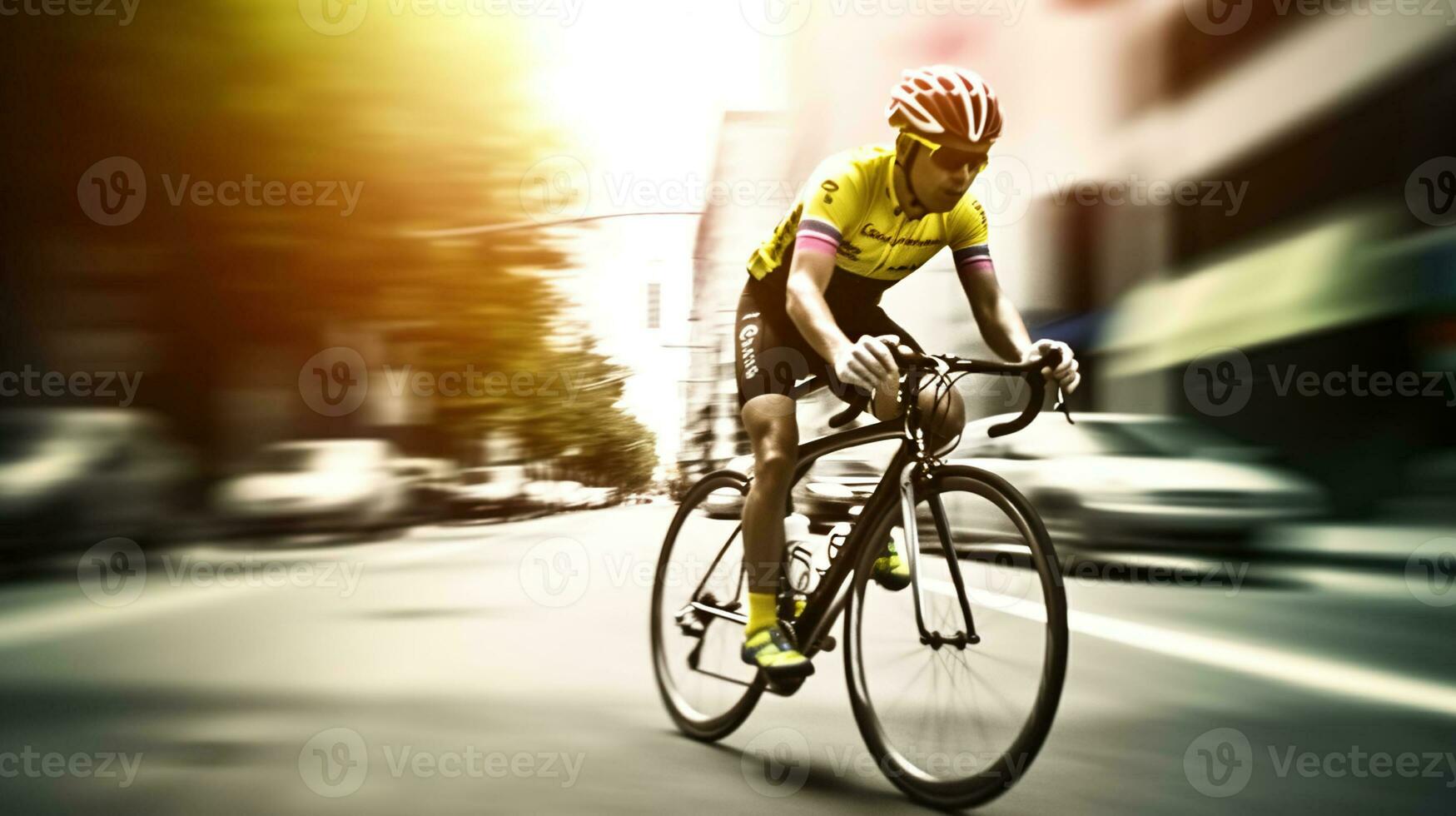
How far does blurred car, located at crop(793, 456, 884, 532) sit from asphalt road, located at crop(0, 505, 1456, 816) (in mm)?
783

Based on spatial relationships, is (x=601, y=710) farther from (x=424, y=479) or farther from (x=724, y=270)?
(x=724, y=270)

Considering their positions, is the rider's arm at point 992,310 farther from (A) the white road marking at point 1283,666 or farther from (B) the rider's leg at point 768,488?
(A) the white road marking at point 1283,666

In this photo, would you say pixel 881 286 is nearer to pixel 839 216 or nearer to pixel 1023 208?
pixel 839 216

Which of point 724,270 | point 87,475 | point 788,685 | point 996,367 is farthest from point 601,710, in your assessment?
point 724,270

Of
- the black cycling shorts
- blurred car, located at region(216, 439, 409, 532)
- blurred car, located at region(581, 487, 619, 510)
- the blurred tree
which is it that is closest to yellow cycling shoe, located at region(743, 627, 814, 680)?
the black cycling shorts

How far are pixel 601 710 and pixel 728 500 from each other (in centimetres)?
101

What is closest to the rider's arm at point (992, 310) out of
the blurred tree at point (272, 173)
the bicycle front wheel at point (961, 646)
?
the bicycle front wheel at point (961, 646)

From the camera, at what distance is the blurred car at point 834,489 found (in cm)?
399

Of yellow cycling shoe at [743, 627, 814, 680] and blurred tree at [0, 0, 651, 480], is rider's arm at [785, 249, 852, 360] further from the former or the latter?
blurred tree at [0, 0, 651, 480]

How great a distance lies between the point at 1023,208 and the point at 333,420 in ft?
32.1

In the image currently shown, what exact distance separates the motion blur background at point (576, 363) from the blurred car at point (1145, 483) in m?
0.03

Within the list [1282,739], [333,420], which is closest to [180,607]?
[1282,739]

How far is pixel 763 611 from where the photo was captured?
4.11 meters

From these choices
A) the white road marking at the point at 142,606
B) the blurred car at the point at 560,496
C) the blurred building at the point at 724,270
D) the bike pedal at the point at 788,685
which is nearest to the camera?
the bike pedal at the point at 788,685
